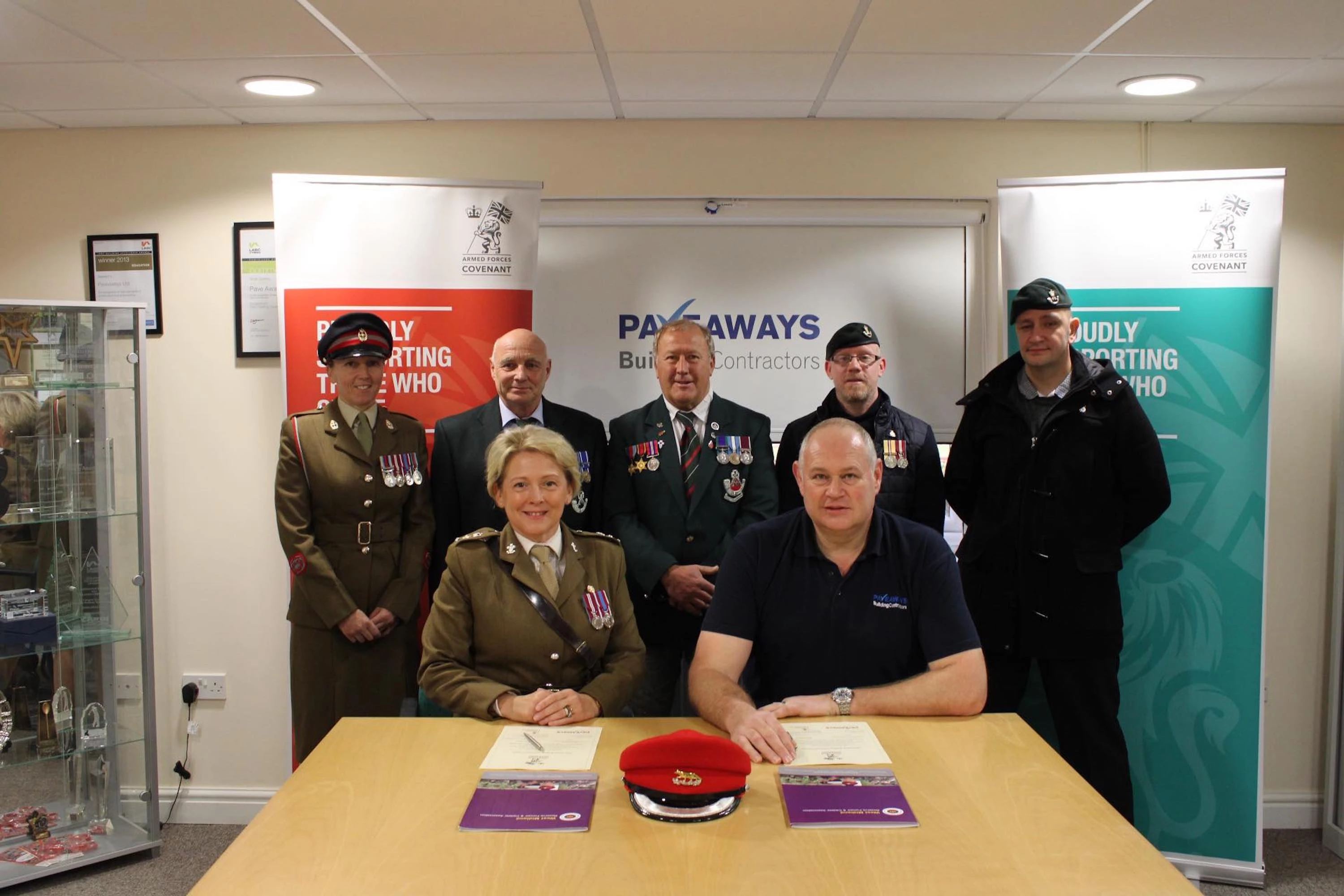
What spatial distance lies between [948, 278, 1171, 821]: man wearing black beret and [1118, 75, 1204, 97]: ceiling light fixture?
92 cm

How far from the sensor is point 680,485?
3043 mm

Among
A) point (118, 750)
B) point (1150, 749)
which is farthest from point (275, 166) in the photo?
point (1150, 749)

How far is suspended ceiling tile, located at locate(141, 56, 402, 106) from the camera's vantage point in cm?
309

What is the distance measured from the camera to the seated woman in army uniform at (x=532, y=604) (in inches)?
90.0

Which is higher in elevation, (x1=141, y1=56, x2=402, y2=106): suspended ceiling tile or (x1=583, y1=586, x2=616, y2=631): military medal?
(x1=141, y1=56, x2=402, y2=106): suspended ceiling tile

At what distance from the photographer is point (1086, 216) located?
3.36m

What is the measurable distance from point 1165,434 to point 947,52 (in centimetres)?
151

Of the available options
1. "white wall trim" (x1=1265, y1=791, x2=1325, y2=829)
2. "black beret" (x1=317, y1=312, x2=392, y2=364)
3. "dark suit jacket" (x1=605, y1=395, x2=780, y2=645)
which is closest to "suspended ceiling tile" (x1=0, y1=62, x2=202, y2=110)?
"black beret" (x1=317, y1=312, x2=392, y2=364)

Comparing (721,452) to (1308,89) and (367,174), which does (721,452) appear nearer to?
(367,174)

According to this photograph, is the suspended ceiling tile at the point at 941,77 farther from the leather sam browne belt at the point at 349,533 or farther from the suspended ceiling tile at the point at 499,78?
the leather sam browne belt at the point at 349,533

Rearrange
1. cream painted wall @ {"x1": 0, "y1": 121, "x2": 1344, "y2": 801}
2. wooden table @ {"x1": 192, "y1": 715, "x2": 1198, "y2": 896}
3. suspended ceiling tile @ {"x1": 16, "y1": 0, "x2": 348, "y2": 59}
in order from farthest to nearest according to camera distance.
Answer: cream painted wall @ {"x1": 0, "y1": 121, "x2": 1344, "y2": 801}, suspended ceiling tile @ {"x1": 16, "y1": 0, "x2": 348, "y2": 59}, wooden table @ {"x1": 192, "y1": 715, "x2": 1198, "y2": 896}

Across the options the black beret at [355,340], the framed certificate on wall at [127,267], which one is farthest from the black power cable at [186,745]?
the black beret at [355,340]

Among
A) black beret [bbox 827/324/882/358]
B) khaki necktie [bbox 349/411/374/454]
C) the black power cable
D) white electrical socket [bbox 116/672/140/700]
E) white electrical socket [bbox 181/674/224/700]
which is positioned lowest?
the black power cable

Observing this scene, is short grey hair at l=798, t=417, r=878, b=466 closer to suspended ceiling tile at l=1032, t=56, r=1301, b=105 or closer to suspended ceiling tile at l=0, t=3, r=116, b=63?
suspended ceiling tile at l=1032, t=56, r=1301, b=105
